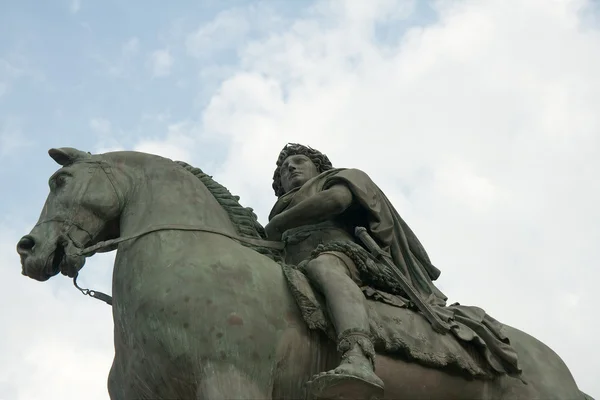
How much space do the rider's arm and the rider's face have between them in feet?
2.45

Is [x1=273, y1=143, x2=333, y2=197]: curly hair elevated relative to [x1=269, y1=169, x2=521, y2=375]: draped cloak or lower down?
elevated

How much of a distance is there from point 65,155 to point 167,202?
1084 millimetres

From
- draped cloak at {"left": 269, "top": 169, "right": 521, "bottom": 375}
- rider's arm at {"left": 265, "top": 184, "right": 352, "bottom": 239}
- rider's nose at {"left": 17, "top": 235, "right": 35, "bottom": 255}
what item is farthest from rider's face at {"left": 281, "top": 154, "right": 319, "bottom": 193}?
rider's nose at {"left": 17, "top": 235, "right": 35, "bottom": 255}

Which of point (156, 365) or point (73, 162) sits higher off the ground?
point (73, 162)

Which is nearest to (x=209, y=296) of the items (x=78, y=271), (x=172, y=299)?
(x=172, y=299)

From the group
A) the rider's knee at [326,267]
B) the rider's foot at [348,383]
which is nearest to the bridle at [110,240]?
the rider's knee at [326,267]

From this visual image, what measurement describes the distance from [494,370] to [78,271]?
11.5ft

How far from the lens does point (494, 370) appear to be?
28.3 feet

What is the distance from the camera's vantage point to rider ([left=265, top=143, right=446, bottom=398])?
8148 millimetres

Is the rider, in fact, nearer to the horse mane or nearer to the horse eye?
the horse mane

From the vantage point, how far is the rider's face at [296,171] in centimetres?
984

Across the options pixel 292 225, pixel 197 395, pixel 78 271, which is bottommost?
pixel 197 395

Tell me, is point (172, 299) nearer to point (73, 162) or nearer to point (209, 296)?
Result: point (209, 296)

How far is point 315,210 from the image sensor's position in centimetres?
901
